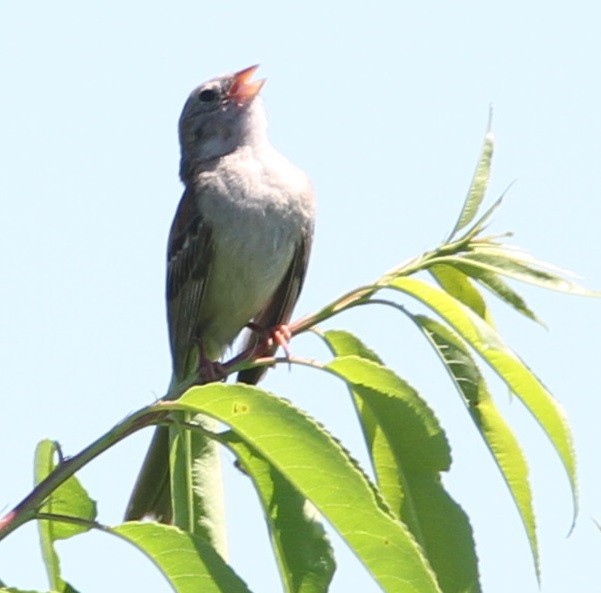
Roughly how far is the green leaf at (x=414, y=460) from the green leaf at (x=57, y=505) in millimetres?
697

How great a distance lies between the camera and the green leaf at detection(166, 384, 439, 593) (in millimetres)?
2330

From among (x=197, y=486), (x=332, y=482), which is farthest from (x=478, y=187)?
(x=197, y=486)

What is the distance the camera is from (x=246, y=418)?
253 cm

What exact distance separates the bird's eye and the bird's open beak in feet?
0.38

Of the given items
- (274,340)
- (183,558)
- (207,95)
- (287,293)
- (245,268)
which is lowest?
(183,558)

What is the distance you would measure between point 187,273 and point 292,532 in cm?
330

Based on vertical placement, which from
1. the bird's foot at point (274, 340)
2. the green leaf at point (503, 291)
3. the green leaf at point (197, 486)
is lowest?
the green leaf at point (197, 486)

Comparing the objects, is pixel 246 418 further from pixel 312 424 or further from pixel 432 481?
pixel 432 481

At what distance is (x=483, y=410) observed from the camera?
111 inches

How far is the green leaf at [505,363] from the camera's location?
99.0 inches

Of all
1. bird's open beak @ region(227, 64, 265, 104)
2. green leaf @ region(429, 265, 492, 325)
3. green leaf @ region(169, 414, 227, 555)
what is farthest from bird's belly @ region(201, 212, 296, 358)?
green leaf @ region(429, 265, 492, 325)

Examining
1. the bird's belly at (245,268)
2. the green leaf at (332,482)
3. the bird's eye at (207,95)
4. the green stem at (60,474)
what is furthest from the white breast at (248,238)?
the green leaf at (332,482)

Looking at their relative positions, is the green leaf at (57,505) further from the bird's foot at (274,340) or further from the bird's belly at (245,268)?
the bird's belly at (245,268)

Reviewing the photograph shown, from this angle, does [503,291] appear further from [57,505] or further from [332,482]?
[57,505]
